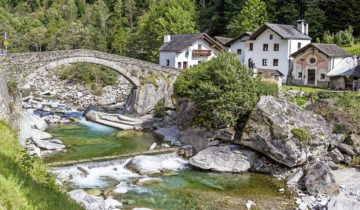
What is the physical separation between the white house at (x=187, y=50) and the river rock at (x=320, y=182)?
959 inches

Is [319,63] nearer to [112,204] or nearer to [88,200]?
[112,204]

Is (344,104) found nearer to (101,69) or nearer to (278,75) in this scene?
(278,75)

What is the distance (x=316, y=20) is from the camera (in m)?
48.3

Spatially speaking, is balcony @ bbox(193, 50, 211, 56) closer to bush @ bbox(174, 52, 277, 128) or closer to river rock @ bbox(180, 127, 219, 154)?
bush @ bbox(174, 52, 277, 128)

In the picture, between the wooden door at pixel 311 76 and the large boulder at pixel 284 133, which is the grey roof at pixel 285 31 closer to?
the wooden door at pixel 311 76

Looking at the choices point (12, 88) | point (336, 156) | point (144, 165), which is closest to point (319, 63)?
point (336, 156)

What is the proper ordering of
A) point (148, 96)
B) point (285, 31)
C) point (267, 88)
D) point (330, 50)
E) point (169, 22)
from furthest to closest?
point (169, 22) < point (285, 31) < point (330, 50) < point (148, 96) < point (267, 88)

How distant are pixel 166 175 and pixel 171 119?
1245 cm

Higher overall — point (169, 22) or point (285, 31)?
point (169, 22)

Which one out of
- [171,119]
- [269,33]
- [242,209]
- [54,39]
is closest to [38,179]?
[242,209]

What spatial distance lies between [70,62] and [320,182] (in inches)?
900

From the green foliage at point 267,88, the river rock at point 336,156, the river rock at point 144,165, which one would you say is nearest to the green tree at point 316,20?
the green foliage at point 267,88

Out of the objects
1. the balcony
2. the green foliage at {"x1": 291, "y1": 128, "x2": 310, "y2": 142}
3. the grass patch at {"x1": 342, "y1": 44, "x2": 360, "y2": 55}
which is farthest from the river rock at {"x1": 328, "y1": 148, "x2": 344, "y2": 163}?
the grass patch at {"x1": 342, "y1": 44, "x2": 360, "y2": 55}

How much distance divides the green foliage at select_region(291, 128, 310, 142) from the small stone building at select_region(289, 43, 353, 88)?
14691mm
